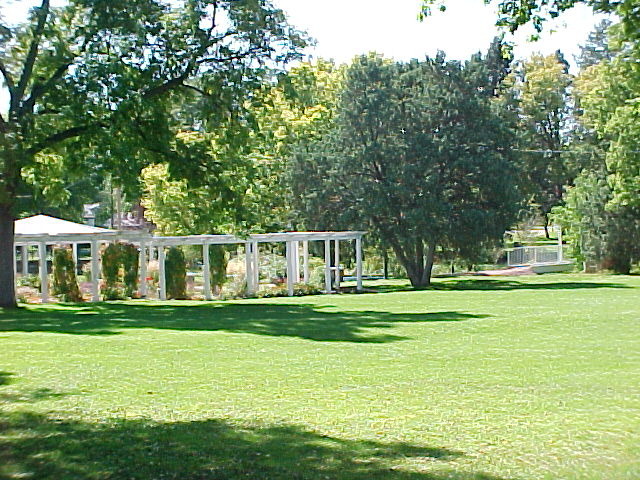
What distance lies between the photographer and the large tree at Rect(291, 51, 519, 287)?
3962 cm

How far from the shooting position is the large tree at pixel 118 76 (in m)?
23.1

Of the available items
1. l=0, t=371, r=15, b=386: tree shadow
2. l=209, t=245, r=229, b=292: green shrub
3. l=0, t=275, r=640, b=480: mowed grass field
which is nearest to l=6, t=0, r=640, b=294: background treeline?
l=209, t=245, r=229, b=292: green shrub

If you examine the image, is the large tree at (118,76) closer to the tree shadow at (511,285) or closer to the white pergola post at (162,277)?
the white pergola post at (162,277)

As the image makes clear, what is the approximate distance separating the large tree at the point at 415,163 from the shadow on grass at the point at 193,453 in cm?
3091

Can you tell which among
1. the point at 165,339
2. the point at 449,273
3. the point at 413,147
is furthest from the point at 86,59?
the point at 449,273

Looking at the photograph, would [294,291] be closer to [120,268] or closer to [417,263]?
[120,268]

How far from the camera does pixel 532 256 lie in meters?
57.5

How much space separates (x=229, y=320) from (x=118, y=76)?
6.89m

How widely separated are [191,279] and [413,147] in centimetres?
1146

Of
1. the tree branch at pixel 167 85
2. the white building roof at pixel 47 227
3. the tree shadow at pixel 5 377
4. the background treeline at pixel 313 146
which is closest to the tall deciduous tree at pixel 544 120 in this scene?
the background treeline at pixel 313 146

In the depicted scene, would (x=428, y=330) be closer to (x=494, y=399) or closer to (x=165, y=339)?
(x=165, y=339)

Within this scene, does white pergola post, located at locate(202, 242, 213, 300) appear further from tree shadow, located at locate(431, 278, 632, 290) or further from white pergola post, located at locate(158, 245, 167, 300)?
tree shadow, located at locate(431, 278, 632, 290)

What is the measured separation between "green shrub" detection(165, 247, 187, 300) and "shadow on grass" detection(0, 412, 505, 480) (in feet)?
74.8

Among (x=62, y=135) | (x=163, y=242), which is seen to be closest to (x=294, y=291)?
(x=163, y=242)
